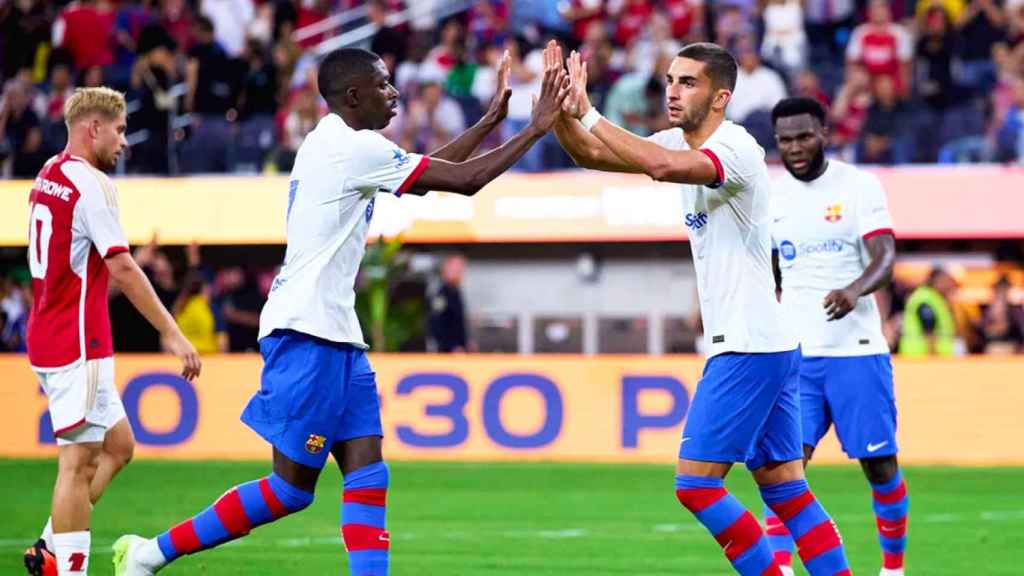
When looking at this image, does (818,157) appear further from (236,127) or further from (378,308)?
(236,127)

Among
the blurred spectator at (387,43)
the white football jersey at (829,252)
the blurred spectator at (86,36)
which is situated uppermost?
the blurred spectator at (86,36)

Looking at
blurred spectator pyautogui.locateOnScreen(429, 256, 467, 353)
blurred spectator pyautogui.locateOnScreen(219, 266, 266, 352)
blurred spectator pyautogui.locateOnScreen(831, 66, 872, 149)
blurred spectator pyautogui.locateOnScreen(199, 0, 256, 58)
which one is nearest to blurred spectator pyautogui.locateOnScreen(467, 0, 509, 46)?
blurred spectator pyautogui.locateOnScreen(199, 0, 256, 58)

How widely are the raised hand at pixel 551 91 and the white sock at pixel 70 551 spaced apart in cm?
292

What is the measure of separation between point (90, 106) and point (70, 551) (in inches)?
82.1

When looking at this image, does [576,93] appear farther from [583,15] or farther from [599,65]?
[583,15]

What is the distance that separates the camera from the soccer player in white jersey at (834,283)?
929 cm

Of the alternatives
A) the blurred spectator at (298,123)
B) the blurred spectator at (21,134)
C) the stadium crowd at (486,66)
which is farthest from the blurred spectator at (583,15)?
the blurred spectator at (21,134)

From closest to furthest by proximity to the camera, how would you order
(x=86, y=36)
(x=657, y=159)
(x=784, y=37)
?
(x=657, y=159) → (x=784, y=37) → (x=86, y=36)

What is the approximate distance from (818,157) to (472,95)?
41.2 feet

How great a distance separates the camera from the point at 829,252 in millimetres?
9445

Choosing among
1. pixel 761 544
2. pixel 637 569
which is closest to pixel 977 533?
pixel 637 569

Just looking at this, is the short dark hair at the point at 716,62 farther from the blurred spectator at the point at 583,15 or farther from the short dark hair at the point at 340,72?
the blurred spectator at the point at 583,15

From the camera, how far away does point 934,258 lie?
70.9 ft

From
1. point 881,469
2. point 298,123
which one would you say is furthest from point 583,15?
point 881,469
